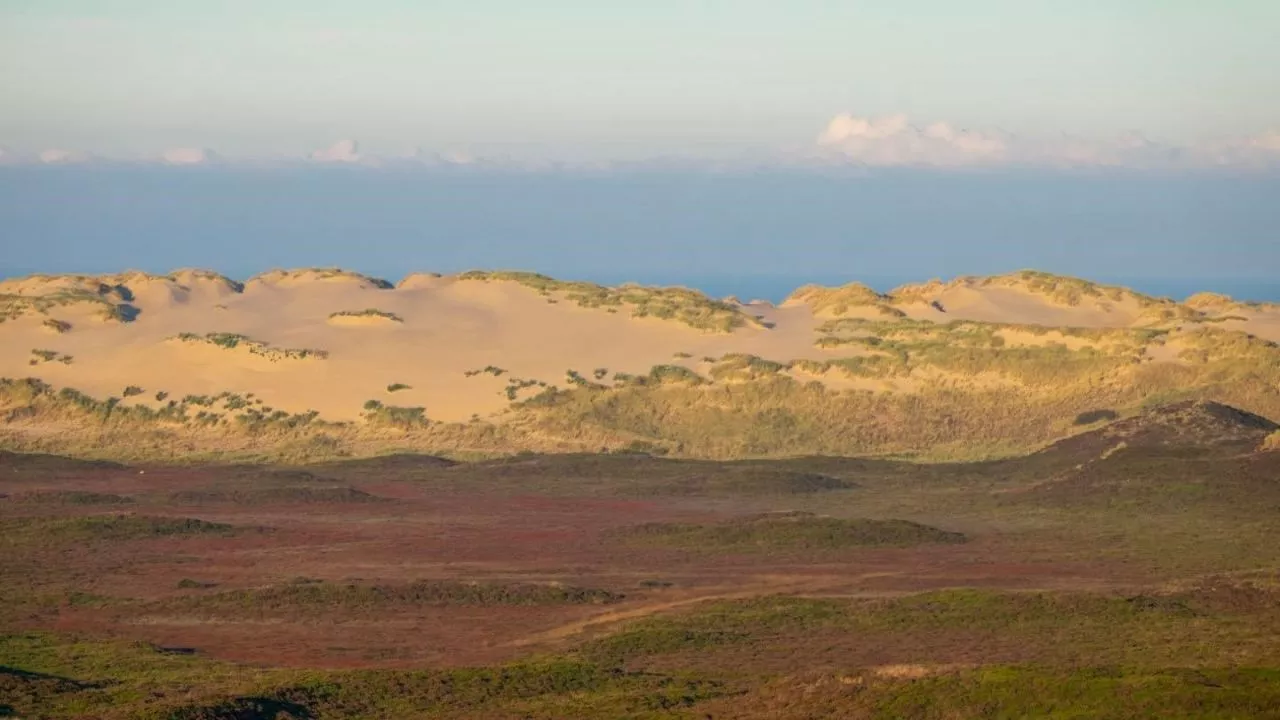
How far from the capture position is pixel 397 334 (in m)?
95.9

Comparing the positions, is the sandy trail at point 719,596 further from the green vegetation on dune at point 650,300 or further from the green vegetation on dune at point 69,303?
the green vegetation on dune at point 69,303

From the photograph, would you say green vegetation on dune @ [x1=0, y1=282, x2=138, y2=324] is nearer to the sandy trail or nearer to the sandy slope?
the sandy slope

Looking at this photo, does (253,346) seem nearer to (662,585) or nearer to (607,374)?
(607,374)

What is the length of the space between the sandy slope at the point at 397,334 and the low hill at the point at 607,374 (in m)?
0.19

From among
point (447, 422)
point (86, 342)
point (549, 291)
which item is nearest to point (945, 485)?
point (447, 422)

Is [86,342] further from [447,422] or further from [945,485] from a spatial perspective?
[945,485]

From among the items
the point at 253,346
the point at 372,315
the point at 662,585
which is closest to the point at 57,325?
the point at 253,346

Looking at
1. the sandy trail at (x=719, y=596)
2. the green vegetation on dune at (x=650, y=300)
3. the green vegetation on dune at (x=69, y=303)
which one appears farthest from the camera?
the green vegetation on dune at (x=69, y=303)

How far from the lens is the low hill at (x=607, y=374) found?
80062mm

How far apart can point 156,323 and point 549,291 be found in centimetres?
Answer: 2071

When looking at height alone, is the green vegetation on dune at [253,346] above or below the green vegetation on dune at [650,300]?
below

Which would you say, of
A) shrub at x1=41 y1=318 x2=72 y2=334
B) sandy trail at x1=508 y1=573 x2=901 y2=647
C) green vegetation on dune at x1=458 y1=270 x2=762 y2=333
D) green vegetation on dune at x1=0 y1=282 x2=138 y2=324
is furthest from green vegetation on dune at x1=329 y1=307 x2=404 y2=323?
sandy trail at x1=508 y1=573 x2=901 y2=647

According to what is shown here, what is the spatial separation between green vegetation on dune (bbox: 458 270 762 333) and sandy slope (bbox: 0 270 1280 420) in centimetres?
73

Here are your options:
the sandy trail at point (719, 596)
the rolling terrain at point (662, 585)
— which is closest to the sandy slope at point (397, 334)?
the rolling terrain at point (662, 585)
